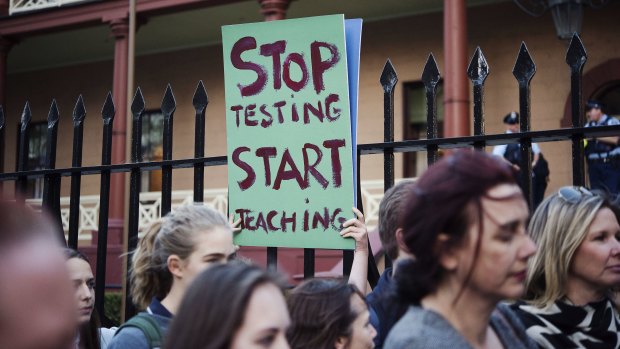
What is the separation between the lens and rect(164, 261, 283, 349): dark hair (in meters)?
1.68

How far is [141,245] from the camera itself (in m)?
3.22

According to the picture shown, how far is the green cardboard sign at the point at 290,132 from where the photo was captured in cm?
325

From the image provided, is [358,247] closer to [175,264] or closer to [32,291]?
[175,264]

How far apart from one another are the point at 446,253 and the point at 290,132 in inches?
67.1

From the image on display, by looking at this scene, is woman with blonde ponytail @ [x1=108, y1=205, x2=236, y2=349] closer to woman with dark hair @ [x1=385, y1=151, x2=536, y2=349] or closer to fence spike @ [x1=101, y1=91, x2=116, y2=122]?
fence spike @ [x1=101, y1=91, x2=116, y2=122]

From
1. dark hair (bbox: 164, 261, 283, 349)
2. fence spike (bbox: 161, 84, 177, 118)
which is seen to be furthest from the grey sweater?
fence spike (bbox: 161, 84, 177, 118)

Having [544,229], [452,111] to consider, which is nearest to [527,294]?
[544,229]

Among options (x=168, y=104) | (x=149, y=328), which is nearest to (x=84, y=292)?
(x=149, y=328)

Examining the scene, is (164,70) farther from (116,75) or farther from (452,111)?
(452,111)

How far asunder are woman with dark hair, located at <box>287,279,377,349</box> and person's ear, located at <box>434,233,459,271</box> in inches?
36.6

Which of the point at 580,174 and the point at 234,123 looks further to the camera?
the point at 234,123

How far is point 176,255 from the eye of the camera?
3.02 metres

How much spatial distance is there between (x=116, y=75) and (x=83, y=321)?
1166 cm

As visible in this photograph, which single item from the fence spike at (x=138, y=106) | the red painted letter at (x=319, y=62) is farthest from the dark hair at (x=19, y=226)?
the fence spike at (x=138, y=106)
